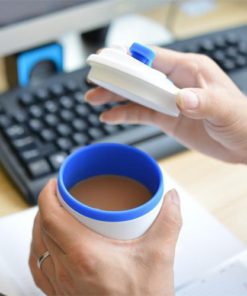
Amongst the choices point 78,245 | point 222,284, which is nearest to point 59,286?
point 78,245

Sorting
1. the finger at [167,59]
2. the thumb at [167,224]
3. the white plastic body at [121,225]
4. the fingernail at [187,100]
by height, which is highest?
the fingernail at [187,100]

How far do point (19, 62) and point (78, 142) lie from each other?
162 mm

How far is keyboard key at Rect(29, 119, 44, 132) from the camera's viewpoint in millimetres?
566

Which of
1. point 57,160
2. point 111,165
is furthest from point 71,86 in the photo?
point 111,165

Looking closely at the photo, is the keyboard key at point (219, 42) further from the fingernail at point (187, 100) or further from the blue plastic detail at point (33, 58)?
the fingernail at point (187, 100)

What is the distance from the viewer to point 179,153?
0.60 m

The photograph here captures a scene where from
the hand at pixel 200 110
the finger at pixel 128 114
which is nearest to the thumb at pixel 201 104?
the hand at pixel 200 110

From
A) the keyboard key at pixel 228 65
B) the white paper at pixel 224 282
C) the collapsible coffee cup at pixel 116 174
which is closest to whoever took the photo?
the collapsible coffee cup at pixel 116 174

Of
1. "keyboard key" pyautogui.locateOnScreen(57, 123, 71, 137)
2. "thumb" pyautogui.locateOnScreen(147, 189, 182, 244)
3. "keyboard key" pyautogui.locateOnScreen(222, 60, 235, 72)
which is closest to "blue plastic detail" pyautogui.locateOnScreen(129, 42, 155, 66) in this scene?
"thumb" pyautogui.locateOnScreen(147, 189, 182, 244)

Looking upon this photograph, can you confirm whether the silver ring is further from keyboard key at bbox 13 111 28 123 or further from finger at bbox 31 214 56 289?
keyboard key at bbox 13 111 28 123

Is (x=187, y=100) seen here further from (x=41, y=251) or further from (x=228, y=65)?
(x=228, y=65)

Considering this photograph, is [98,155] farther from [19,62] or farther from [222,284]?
[19,62]

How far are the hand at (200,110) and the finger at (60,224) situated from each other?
12 centimetres

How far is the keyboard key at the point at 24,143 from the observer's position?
1.78ft
